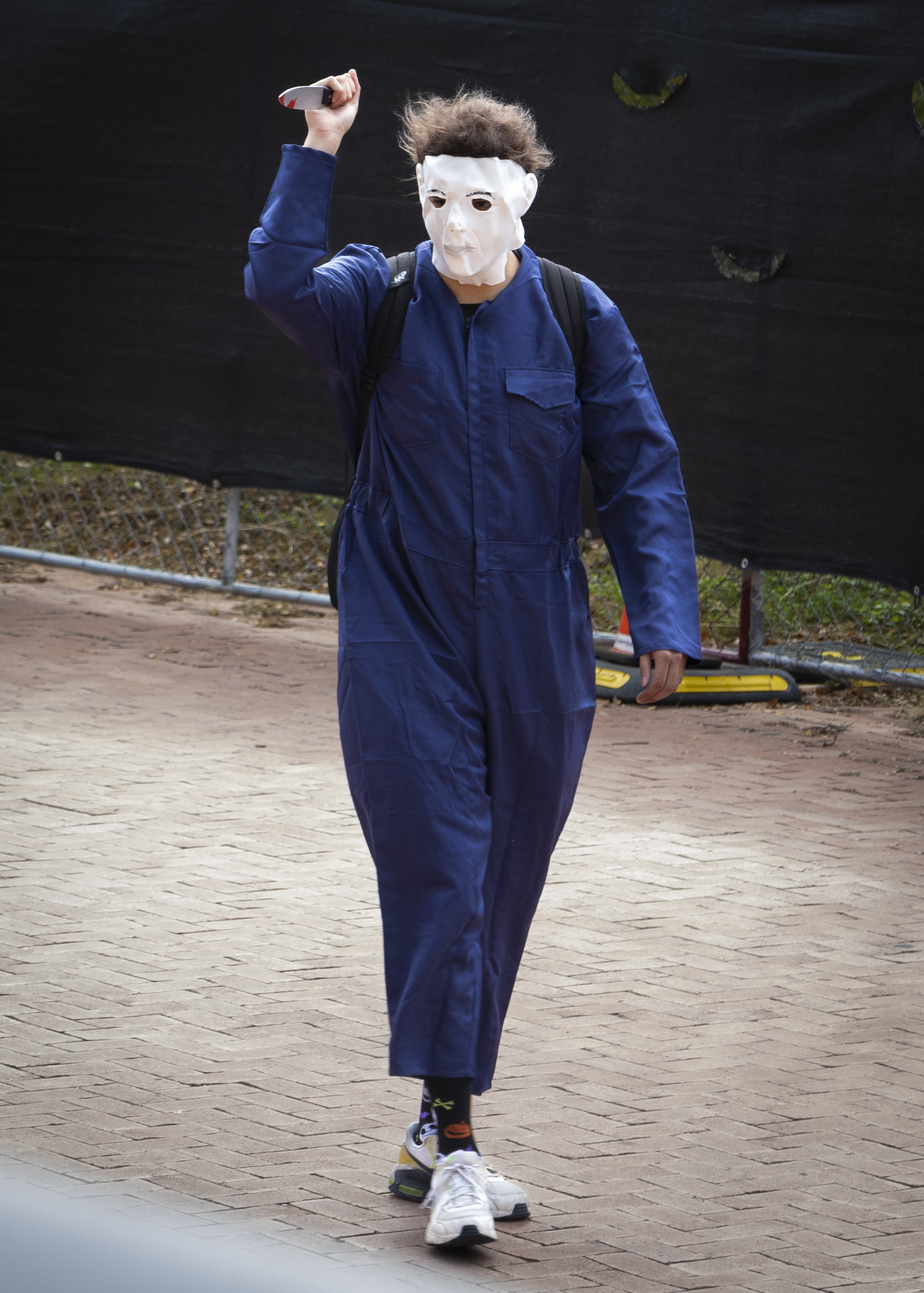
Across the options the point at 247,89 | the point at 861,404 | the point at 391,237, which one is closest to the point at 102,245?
the point at 247,89

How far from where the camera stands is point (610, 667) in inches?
310

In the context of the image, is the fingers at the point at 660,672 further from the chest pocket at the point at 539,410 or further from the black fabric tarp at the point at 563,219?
the black fabric tarp at the point at 563,219

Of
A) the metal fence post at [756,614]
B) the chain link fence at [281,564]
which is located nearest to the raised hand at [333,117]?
the chain link fence at [281,564]

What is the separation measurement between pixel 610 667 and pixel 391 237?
96.6 inches

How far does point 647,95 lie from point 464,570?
5.18 m

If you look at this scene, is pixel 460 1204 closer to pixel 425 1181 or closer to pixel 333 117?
pixel 425 1181

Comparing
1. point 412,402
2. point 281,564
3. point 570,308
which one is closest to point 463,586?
point 412,402

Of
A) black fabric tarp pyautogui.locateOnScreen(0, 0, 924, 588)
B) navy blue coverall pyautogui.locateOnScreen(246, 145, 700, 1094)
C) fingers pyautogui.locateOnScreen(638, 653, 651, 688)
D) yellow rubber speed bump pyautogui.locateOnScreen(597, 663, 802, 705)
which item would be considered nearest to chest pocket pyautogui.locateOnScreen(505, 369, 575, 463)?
navy blue coverall pyautogui.locateOnScreen(246, 145, 700, 1094)

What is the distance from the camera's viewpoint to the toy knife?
3.02 metres

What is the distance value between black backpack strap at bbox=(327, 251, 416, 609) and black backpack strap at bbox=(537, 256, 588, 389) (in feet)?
0.87

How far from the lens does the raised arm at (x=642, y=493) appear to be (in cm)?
321

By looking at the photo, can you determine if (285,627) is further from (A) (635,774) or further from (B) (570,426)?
(B) (570,426)

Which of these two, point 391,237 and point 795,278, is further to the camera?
point 391,237

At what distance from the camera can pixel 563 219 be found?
7902 mm
